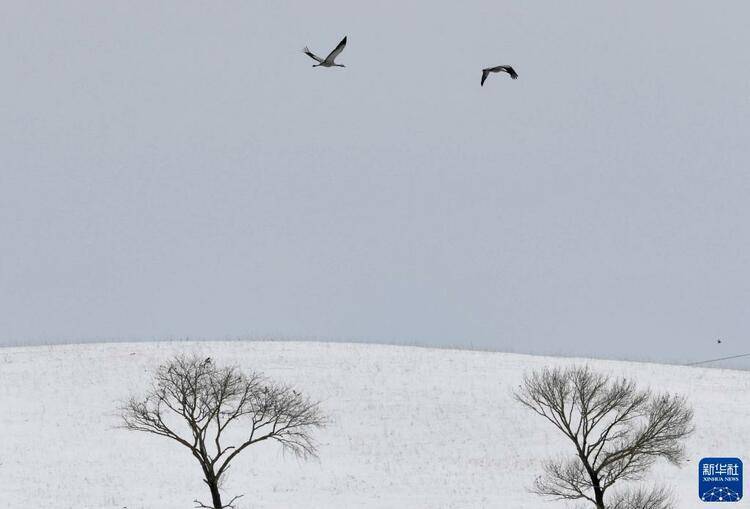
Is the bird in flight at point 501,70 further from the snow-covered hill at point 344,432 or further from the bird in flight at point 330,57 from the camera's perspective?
the snow-covered hill at point 344,432

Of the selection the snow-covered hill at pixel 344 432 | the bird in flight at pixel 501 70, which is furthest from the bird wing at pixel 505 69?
the snow-covered hill at pixel 344 432

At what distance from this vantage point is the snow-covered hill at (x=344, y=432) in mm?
48656

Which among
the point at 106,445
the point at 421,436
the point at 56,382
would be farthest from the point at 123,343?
the point at 421,436

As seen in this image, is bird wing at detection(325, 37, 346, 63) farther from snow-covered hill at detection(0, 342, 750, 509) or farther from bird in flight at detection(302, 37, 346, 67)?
snow-covered hill at detection(0, 342, 750, 509)

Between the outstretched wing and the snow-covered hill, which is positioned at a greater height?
the outstretched wing

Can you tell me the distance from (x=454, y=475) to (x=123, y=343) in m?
33.7

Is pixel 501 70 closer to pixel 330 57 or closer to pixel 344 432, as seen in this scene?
pixel 330 57

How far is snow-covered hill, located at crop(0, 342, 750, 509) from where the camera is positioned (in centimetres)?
4866

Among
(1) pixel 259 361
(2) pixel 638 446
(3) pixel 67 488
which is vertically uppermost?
(1) pixel 259 361

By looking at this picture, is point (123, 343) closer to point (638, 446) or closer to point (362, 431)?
point (362, 431)

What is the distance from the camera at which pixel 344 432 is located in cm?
5988

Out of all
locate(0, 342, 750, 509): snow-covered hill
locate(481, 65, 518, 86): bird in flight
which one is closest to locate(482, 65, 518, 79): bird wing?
locate(481, 65, 518, 86): bird in flight

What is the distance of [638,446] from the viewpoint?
3931 centimetres

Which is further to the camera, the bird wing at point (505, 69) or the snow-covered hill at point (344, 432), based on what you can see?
the snow-covered hill at point (344, 432)
